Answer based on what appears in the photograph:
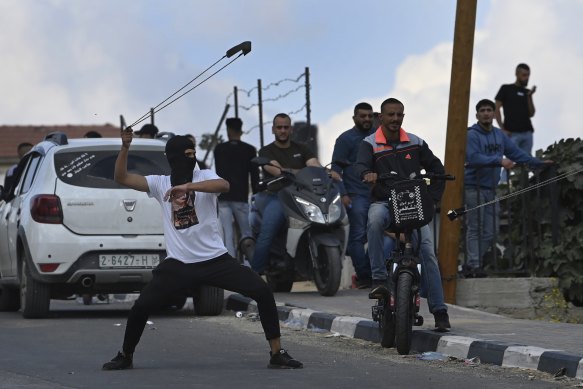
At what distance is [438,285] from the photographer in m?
11.2

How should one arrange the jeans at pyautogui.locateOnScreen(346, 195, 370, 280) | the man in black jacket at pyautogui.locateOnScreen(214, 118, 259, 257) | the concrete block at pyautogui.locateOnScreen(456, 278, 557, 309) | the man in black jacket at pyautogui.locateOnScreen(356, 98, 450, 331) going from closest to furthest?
1. the man in black jacket at pyautogui.locateOnScreen(356, 98, 450, 331)
2. the concrete block at pyautogui.locateOnScreen(456, 278, 557, 309)
3. the jeans at pyautogui.locateOnScreen(346, 195, 370, 280)
4. the man in black jacket at pyautogui.locateOnScreen(214, 118, 259, 257)

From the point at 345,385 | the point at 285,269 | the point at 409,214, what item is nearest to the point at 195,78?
the point at 409,214

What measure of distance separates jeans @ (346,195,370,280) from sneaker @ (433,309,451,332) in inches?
201

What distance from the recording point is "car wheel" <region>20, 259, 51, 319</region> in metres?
14.0

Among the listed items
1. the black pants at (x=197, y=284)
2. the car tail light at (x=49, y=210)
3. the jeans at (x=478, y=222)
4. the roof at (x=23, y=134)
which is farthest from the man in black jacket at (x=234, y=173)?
the roof at (x=23, y=134)

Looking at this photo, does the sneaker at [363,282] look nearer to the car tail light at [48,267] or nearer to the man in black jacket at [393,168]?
the car tail light at [48,267]

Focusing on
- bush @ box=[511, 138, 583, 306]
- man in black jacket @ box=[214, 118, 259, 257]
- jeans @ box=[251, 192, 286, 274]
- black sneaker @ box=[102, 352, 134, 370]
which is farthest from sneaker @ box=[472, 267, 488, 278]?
black sneaker @ box=[102, 352, 134, 370]

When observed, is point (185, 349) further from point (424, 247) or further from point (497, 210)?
point (497, 210)

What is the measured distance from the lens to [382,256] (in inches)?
444

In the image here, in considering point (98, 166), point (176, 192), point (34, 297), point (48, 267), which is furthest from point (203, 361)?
point (98, 166)

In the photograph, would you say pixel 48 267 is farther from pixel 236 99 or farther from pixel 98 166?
pixel 236 99

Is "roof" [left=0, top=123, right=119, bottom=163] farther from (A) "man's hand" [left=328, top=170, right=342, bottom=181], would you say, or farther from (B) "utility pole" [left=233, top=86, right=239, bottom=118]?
(A) "man's hand" [left=328, top=170, right=342, bottom=181]

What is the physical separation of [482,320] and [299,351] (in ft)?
7.69

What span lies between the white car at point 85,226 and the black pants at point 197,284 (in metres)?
3.82
